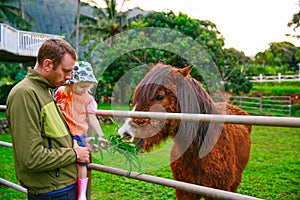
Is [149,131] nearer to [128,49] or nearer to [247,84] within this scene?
[128,49]

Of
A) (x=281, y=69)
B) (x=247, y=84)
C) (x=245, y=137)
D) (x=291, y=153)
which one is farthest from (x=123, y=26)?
(x=245, y=137)

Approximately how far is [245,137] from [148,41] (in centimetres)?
1104

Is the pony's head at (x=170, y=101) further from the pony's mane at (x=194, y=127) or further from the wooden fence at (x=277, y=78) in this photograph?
the wooden fence at (x=277, y=78)

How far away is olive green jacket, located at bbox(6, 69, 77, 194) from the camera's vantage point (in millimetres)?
1402

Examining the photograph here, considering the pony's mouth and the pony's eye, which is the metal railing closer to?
the pony's eye

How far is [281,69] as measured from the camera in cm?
3675

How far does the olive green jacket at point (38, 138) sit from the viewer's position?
1.40 metres

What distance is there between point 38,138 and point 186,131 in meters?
1.37

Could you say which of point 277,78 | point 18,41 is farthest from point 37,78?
point 277,78

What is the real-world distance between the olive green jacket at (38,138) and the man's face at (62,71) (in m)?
0.04

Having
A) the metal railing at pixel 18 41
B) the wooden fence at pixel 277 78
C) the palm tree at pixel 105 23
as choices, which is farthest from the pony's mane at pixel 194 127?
the palm tree at pixel 105 23

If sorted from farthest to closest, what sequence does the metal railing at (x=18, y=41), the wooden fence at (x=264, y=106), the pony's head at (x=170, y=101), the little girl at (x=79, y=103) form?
the wooden fence at (x=264, y=106) < the metal railing at (x=18, y=41) < the pony's head at (x=170, y=101) < the little girl at (x=79, y=103)

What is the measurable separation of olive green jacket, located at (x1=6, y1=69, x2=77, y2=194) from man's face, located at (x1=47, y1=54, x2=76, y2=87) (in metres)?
0.04

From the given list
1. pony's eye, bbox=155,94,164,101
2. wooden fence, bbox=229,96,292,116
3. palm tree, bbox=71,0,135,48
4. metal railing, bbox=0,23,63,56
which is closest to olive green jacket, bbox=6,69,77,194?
pony's eye, bbox=155,94,164,101
